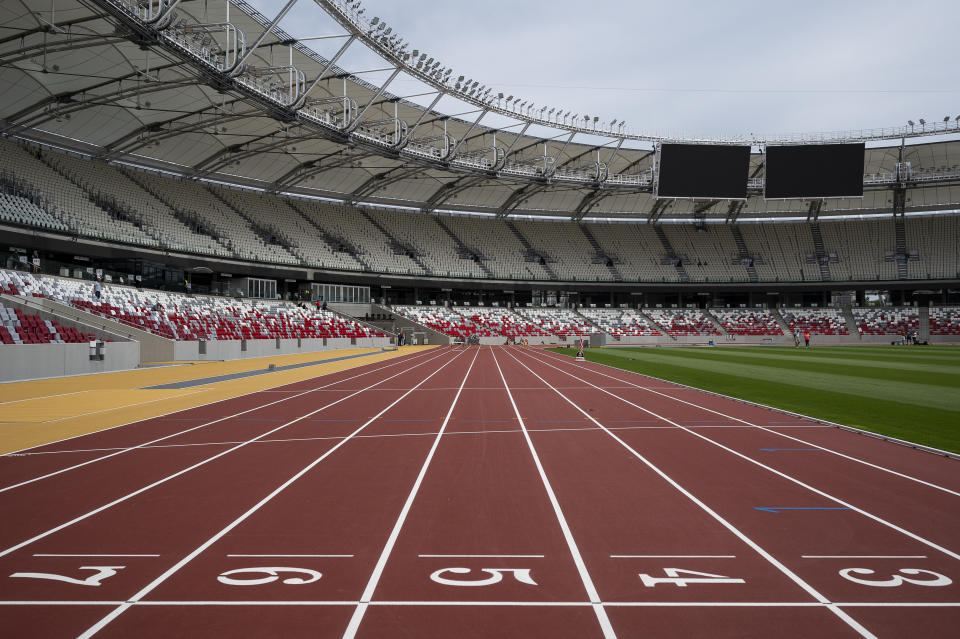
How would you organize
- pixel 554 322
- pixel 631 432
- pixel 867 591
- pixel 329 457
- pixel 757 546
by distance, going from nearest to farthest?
pixel 867 591 → pixel 757 546 → pixel 329 457 → pixel 631 432 → pixel 554 322

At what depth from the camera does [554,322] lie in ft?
194

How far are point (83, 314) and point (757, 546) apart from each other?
26628 millimetres

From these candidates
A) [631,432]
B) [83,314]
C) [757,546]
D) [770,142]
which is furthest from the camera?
[770,142]

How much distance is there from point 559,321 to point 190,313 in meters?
36.0

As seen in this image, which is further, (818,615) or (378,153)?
(378,153)

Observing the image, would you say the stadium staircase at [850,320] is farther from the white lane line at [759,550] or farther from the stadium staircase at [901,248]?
the white lane line at [759,550]

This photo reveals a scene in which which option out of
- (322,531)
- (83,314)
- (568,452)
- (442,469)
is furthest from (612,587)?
(83,314)

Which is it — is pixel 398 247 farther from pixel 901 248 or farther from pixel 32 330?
pixel 901 248

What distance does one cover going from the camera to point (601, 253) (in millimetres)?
65250

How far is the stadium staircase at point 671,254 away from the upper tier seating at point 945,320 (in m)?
23.3

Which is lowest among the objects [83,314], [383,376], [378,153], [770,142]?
[383,376]

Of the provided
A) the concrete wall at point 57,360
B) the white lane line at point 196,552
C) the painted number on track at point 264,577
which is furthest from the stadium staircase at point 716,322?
the painted number on track at point 264,577

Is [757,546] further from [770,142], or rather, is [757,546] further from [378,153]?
[770,142]

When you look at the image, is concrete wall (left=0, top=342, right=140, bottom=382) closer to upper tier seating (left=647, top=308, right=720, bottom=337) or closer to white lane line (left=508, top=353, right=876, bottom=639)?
white lane line (left=508, top=353, right=876, bottom=639)
